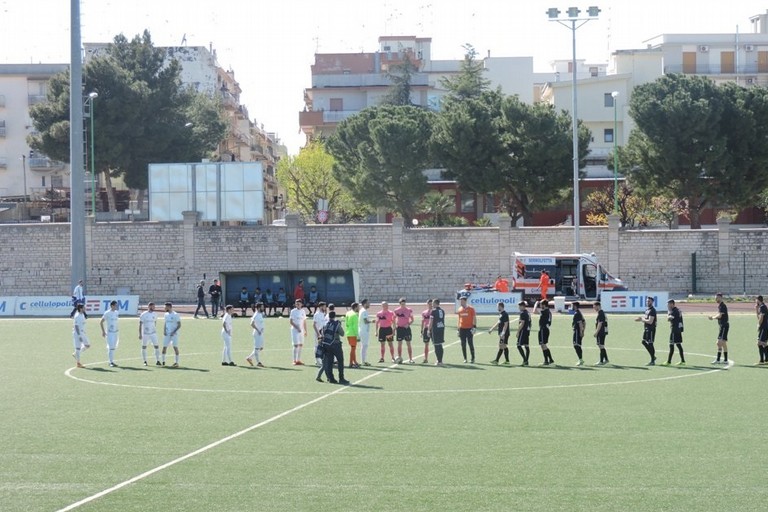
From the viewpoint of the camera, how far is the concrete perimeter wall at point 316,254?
58.0 metres

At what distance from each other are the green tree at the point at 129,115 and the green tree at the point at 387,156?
35.2 ft

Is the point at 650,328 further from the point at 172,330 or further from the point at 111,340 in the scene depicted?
the point at 111,340

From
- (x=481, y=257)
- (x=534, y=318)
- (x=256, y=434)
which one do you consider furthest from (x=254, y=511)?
(x=481, y=257)

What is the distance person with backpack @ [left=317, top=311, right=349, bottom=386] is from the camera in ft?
82.9

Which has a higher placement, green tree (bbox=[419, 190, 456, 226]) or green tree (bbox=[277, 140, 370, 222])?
green tree (bbox=[277, 140, 370, 222])

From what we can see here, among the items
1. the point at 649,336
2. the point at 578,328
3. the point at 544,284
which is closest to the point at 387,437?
the point at 578,328

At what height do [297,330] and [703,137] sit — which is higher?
[703,137]

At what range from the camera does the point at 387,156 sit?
74.6 metres

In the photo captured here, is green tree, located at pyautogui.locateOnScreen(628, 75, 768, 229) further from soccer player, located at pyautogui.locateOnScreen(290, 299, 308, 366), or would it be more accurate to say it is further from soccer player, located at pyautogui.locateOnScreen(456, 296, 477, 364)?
soccer player, located at pyautogui.locateOnScreen(290, 299, 308, 366)

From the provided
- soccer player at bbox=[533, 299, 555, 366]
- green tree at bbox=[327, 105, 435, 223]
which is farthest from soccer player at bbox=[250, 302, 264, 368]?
green tree at bbox=[327, 105, 435, 223]

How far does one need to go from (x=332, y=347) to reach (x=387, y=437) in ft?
23.9

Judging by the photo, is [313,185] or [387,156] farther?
[313,185]

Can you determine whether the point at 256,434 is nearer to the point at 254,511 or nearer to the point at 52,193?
the point at 254,511

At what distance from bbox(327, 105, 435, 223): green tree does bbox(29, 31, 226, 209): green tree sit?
1073 cm
